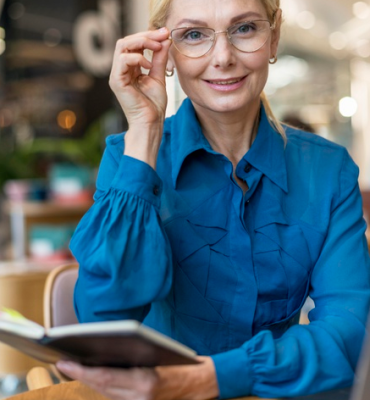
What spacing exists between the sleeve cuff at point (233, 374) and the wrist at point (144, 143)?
42 cm

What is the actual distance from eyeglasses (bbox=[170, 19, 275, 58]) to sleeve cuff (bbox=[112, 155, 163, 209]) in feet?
0.99

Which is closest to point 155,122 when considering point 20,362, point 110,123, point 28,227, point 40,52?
point 20,362

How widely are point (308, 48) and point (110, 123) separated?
5.46 m

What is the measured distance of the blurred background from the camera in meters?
4.49

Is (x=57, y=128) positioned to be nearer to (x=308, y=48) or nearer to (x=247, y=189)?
(x=308, y=48)

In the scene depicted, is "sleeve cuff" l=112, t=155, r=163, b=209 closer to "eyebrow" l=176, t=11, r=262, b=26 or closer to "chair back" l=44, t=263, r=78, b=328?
"eyebrow" l=176, t=11, r=262, b=26

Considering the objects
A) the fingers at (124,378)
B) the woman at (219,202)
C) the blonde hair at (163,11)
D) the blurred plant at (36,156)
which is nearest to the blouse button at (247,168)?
the woman at (219,202)

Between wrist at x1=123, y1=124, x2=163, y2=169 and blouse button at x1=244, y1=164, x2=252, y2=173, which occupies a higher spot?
wrist at x1=123, y1=124, x2=163, y2=169

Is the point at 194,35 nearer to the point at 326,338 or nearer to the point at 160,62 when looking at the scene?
the point at 160,62

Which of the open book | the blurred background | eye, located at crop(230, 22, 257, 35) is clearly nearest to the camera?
the open book

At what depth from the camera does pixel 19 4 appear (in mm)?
7848

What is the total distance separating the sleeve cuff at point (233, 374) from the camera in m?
1.16

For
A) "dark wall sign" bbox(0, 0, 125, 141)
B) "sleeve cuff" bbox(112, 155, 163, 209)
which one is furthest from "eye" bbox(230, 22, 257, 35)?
"dark wall sign" bbox(0, 0, 125, 141)

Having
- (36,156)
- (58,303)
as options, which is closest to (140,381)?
(58,303)
